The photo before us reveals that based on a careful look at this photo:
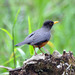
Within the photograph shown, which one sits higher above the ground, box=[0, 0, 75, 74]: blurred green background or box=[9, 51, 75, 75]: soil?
box=[0, 0, 75, 74]: blurred green background

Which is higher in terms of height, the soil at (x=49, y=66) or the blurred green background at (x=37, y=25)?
the blurred green background at (x=37, y=25)

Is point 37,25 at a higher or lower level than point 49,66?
higher

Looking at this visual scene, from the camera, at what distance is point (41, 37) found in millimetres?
4094

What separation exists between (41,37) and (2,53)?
8.65 ft

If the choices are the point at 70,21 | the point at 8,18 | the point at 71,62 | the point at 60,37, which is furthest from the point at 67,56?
the point at 8,18

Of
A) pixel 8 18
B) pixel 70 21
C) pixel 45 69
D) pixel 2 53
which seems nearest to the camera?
pixel 45 69

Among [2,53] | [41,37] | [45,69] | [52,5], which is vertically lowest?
[45,69]

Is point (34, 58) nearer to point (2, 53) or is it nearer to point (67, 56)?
point (67, 56)

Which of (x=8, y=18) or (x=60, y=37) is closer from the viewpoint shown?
(x=60, y=37)

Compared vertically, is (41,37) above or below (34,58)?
above

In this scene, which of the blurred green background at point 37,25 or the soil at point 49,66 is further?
the blurred green background at point 37,25

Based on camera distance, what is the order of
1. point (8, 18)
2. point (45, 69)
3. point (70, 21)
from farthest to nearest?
point (8, 18) < point (70, 21) < point (45, 69)

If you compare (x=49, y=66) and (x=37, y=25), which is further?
(x=37, y=25)

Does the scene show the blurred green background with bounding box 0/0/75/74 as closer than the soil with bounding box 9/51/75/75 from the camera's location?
No
